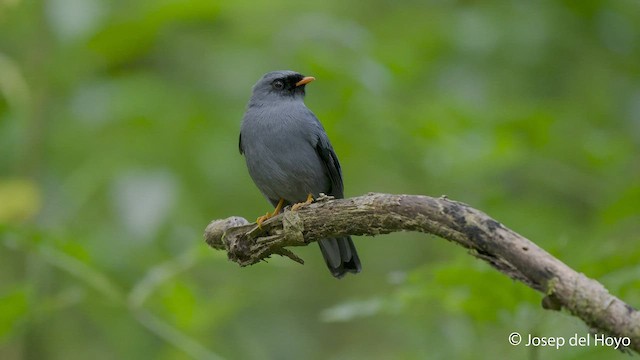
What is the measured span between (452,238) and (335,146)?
12.2ft

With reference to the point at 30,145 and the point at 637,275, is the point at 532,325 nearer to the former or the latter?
the point at 637,275

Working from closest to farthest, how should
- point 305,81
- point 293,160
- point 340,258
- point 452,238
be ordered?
1. point 452,238
2. point 340,258
3. point 293,160
4. point 305,81

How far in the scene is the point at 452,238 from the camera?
11.4ft

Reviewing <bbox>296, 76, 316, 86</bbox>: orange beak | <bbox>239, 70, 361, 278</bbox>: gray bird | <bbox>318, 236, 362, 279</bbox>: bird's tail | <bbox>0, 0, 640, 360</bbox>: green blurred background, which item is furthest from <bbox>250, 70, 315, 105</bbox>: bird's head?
<bbox>318, 236, 362, 279</bbox>: bird's tail

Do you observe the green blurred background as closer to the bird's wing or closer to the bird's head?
the bird's head

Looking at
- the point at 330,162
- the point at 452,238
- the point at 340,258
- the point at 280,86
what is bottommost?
the point at 340,258

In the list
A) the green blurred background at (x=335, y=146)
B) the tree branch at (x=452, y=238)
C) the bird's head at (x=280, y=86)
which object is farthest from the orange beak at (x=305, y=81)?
the tree branch at (x=452, y=238)

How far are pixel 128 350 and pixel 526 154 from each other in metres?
3.41

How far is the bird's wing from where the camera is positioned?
5.86 meters

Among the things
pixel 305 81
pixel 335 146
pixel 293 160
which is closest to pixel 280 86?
pixel 305 81

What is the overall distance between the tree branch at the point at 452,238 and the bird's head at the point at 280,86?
199cm

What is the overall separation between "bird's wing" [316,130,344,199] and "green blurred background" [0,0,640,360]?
0.67 meters

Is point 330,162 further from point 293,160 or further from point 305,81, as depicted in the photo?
point 305,81

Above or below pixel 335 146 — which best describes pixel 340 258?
below
